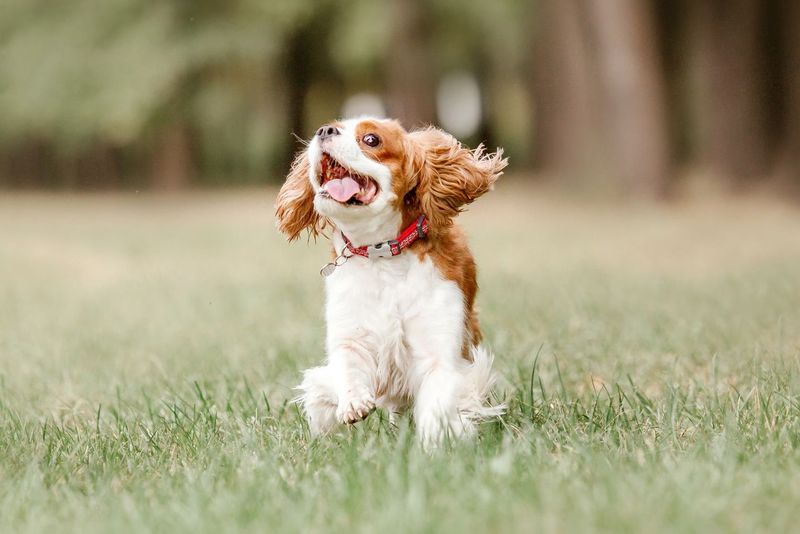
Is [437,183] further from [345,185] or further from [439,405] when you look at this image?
[439,405]

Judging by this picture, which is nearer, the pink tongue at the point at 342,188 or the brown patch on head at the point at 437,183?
the pink tongue at the point at 342,188

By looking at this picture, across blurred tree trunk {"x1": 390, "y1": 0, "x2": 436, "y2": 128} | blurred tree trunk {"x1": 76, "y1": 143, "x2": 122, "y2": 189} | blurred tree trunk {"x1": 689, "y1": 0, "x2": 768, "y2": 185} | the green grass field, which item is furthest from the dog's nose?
blurred tree trunk {"x1": 76, "y1": 143, "x2": 122, "y2": 189}

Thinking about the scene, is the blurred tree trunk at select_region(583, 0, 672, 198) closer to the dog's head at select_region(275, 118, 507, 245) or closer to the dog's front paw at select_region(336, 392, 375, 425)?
the dog's head at select_region(275, 118, 507, 245)

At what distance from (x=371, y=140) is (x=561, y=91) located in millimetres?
17086

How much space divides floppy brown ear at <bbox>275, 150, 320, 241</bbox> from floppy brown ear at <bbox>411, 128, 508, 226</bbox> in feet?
1.41

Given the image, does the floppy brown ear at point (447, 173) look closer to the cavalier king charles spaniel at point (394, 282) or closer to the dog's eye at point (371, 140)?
the cavalier king charles spaniel at point (394, 282)

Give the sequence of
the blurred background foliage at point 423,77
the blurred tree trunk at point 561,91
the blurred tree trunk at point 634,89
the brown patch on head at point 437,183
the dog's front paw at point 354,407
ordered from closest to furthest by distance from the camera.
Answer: the dog's front paw at point 354,407
the brown patch on head at point 437,183
the blurred tree trunk at point 634,89
the blurred background foliage at point 423,77
the blurred tree trunk at point 561,91

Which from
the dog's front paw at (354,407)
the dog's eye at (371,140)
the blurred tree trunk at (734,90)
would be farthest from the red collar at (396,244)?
the blurred tree trunk at (734,90)

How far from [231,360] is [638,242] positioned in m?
6.23

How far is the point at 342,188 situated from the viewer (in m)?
3.68

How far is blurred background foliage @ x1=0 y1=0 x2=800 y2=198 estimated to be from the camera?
1413cm

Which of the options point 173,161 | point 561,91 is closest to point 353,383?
point 561,91

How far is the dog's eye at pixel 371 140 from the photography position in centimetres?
368

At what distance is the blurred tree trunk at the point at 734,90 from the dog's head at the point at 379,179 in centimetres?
1095
